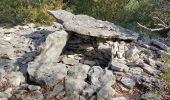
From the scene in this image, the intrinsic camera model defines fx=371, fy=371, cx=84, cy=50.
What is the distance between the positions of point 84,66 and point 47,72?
3.95 feet

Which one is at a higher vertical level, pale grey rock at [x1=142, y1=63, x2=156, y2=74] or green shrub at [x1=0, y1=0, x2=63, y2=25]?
green shrub at [x1=0, y1=0, x2=63, y2=25]

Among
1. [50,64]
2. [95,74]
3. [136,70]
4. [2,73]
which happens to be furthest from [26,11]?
[136,70]

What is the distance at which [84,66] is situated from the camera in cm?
1199

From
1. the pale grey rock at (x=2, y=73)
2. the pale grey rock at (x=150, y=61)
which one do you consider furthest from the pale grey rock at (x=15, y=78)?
the pale grey rock at (x=150, y=61)

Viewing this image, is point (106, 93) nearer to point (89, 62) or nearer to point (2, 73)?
point (89, 62)

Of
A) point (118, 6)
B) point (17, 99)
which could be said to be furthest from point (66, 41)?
point (118, 6)

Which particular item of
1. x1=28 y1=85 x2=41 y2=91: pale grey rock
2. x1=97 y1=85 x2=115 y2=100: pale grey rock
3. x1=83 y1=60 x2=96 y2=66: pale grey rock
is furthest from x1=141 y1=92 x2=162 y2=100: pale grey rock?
x1=28 y1=85 x2=41 y2=91: pale grey rock

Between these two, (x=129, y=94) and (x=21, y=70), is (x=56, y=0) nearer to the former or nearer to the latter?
(x=21, y=70)

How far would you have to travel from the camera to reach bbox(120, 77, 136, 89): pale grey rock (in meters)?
11.1

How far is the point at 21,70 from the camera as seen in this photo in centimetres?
1257

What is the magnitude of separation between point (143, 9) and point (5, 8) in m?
7.39

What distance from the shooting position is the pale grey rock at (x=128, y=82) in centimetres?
1111

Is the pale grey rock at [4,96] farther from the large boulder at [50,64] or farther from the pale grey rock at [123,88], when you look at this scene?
the pale grey rock at [123,88]

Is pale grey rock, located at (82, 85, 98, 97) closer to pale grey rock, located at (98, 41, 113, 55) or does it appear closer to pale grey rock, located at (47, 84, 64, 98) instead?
pale grey rock, located at (47, 84, 64, 98)
